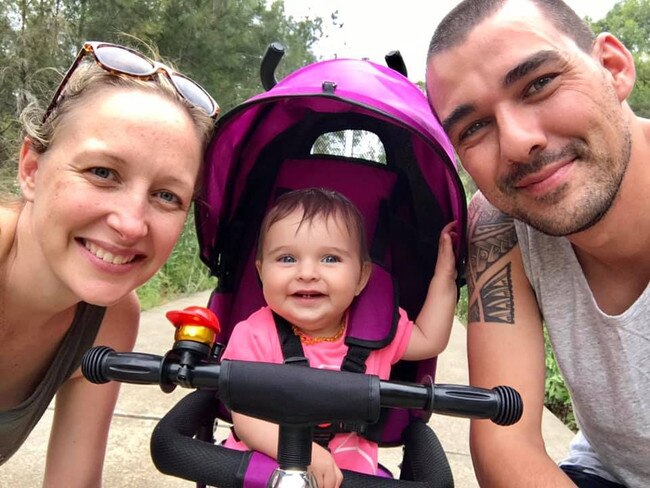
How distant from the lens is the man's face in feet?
5.20

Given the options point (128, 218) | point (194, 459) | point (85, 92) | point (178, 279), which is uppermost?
point (178, 279)

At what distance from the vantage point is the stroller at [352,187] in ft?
6.09

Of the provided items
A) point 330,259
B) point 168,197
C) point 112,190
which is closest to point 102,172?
point 112,190

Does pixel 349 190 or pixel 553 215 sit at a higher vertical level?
pixel 349 190

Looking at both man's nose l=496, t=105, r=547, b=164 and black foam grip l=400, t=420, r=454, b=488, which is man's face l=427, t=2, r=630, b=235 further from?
black foam grip l=400, t=420, r=454, b=488

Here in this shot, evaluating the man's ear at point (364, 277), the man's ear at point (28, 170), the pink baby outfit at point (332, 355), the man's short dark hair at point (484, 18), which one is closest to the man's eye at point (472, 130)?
the man's short dark hair at point (484, 18)

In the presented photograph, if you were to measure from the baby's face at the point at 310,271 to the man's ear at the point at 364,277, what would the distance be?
43 mm

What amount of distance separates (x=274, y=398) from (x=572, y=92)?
3.90 ft

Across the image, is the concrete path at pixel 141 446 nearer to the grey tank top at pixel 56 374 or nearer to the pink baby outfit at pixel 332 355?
the grey tank top at pixel 56 374

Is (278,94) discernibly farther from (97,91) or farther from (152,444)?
(152,444)

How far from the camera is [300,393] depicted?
3.46ft

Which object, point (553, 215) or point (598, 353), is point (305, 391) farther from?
point (598, 353)

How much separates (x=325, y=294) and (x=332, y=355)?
0.21 meters

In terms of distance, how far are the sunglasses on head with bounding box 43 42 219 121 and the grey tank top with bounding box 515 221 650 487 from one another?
116 centimetres
